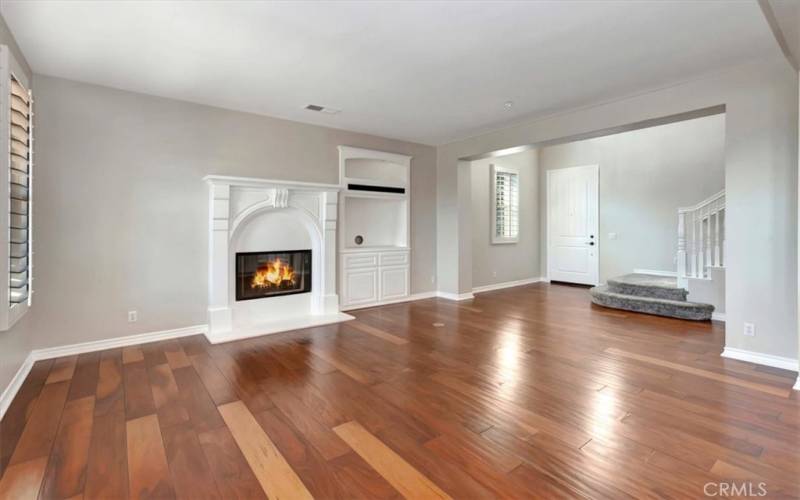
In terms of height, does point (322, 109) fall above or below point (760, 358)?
above

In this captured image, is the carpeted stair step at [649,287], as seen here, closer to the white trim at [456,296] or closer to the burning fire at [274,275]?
the white trim at [456,296]

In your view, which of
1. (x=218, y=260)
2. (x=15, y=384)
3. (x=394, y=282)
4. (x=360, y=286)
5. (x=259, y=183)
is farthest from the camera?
(x=394, y=282)

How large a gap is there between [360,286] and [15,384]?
12.7 feet

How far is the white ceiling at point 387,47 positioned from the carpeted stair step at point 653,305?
9.99ft

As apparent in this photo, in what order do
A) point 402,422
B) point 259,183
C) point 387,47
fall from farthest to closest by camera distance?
point 259,183
point 387,47
point 402,422

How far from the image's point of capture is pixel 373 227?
21.5ft

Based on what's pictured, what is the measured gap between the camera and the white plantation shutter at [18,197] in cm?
269

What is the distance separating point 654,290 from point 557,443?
463cm

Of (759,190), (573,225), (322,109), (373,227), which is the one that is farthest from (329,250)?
(573,225)

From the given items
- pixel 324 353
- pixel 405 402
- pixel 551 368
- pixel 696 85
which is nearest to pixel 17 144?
pixel 324 353

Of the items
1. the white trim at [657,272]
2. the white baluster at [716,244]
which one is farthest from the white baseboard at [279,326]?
the white trim at [657,272]

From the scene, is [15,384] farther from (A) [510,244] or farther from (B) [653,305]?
(A) [510,244]

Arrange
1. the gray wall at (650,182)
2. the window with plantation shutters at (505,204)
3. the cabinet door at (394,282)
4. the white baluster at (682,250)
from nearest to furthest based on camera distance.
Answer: the white baluster at (682,250) < the cabinet door at (394,282) < the gray wall at (650,182) < the window with plantation shutters at (505,204)

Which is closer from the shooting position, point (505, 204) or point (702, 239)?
point (702, 239)
